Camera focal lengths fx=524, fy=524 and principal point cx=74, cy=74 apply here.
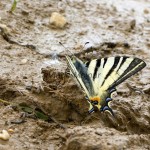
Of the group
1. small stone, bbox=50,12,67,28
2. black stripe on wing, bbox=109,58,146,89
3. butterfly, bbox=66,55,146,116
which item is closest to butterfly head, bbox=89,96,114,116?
butterfly, bbox=66,55,146,116

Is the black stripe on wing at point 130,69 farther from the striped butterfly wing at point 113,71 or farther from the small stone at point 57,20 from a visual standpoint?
the small stone at point 57,20

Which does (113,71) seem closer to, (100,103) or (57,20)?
(100,103)

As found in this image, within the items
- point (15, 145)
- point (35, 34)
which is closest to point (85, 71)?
point (15, 145)

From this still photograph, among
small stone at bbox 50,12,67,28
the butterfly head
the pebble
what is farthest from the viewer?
small stone at bbox 50,12,67,28

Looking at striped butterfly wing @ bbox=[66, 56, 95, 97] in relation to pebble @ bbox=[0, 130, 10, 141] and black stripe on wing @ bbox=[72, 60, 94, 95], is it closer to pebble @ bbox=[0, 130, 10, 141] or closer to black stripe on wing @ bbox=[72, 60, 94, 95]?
black stripe on wing @ bbox=[72, 60, 94, 95]

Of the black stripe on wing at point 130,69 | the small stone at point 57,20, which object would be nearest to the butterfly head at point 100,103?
the black stripe on wing at point 130,69
